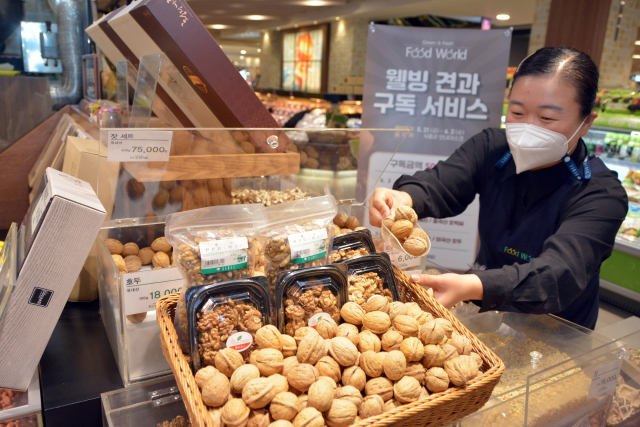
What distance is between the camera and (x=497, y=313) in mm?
1464

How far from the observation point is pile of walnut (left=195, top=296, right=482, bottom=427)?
79cm

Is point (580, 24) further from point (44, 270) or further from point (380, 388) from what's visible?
point (44, 270)

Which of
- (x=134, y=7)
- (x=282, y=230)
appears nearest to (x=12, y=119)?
(x=134, y=7)

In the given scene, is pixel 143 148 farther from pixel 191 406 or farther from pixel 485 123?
pixel 485 123

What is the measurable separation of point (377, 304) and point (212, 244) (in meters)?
0.40

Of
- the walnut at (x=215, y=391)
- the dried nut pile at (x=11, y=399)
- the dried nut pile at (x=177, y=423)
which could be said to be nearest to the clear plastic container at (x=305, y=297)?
the walnut at (x=215, y=391)

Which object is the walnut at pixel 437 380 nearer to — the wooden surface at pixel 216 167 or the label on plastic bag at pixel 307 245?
the label on plastic bag at pixel 307 245

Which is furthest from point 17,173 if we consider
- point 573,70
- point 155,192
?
point 573,70

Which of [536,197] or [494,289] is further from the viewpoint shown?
[536,197]

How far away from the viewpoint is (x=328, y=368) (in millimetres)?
858

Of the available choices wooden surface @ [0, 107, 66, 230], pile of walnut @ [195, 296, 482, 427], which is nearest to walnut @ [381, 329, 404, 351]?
pile of walnut @ [195, 296, 482, 427]

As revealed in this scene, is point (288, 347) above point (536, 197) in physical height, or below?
below

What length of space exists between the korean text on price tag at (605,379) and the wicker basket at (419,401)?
376 mm

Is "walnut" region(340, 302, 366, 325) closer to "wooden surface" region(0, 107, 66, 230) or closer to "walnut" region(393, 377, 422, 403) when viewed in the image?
"walnut" region(393, 377, 422, 403)
